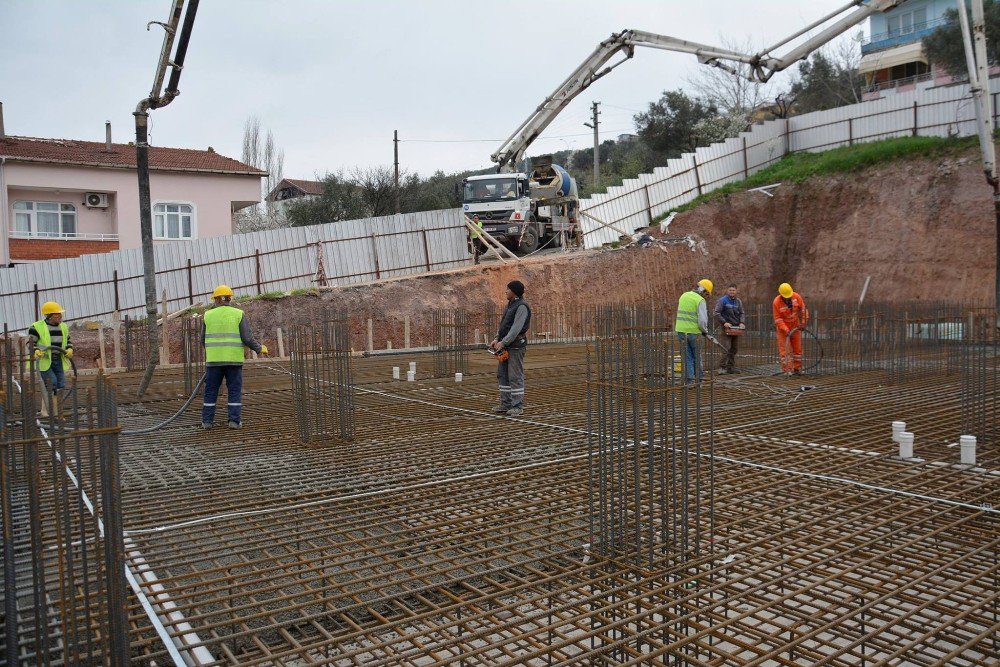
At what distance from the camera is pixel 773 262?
77.6ft

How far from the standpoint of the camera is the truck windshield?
20.5 meters

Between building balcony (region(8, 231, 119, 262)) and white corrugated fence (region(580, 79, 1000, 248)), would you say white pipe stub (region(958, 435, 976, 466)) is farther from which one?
building balcony (region(8, 231, 119, 262))

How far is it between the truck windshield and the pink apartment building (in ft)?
32.4

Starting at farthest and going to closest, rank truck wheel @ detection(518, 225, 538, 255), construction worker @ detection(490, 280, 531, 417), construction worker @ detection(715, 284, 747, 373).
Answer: truck wheel @ detection(518, 225, 538, 255), construction worker @ detection(715, 284, 747, 373), construction worker @ detection(490, 280, 531, 417)

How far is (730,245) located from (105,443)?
22.9m

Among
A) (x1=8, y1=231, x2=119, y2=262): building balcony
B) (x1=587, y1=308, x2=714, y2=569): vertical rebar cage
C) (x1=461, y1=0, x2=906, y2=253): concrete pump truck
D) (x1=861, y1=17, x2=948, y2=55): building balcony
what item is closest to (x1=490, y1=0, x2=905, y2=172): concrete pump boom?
(x1=461, y1=0, x2=906, y2=253): concrete pump truck

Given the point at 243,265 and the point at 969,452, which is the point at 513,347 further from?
the point at 243,265

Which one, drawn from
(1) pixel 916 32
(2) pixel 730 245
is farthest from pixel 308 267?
(1) pixel 916 32

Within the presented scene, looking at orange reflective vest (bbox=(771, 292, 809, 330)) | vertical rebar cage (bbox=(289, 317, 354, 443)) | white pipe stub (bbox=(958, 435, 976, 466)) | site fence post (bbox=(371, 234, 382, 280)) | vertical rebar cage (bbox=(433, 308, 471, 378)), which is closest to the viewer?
white pipe stub (bbox=(958, 435, 976, 466))

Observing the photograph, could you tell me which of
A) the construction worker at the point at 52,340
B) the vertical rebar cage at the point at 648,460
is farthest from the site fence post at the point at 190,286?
the vertical rebar cage at the point at 648,460

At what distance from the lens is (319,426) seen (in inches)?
269

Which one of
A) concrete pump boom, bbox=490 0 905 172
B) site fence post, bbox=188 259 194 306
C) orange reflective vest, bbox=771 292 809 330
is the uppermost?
concrete pump boom, bbox=490 0 905 172

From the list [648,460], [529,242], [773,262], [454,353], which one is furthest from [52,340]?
[773,262]

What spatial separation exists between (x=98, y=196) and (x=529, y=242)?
558 inches
